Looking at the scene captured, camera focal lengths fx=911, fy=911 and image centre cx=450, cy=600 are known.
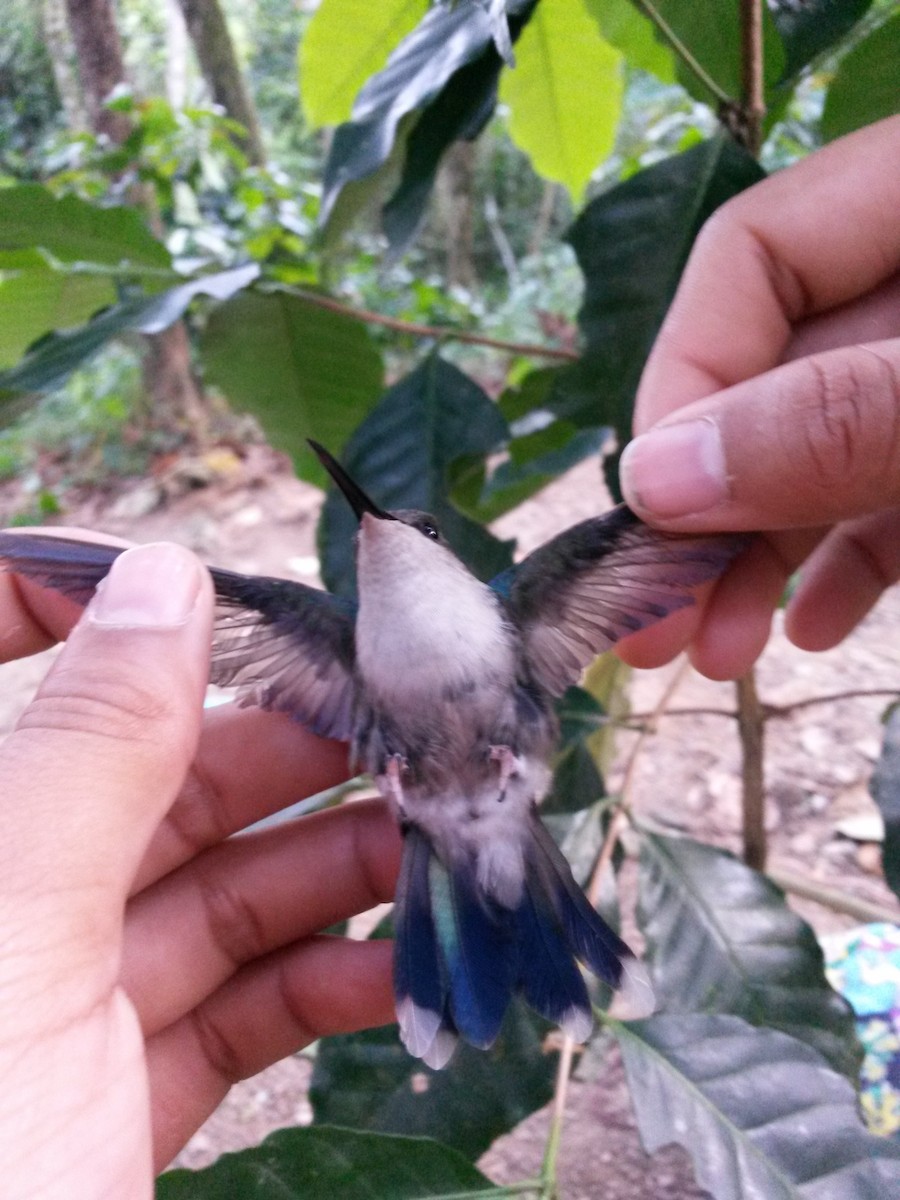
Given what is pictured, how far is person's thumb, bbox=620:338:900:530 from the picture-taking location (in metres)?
0.84

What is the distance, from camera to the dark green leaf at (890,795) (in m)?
1.01

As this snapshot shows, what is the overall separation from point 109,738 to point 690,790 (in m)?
2.04

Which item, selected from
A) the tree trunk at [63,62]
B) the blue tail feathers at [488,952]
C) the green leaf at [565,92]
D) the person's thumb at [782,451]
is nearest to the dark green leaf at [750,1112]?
Result: the blue tail feathers at [488,952]

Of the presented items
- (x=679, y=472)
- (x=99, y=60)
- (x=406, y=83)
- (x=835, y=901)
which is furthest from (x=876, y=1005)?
(x=99, y=60)

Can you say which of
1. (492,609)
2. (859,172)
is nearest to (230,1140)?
(492,609)

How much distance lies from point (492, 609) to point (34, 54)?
4.99 metres

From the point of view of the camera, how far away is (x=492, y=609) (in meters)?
1.01

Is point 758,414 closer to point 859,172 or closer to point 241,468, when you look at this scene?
point 859,172

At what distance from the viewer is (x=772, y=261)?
110 centimetres

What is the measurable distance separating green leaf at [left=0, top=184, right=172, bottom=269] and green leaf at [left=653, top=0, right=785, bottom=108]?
750 mm

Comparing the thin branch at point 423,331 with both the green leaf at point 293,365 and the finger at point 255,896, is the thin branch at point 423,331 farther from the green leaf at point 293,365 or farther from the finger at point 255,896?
the finger at point 255,896

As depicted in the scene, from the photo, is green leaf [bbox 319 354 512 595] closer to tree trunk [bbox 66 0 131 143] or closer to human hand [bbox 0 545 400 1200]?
human hand [bbox 0 545 400 1200]

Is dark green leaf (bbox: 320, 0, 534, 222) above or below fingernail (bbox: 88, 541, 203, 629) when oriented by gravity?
above

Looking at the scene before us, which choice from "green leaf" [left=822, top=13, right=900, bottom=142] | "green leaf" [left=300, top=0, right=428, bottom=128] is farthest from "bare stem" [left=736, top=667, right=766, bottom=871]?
"green leaf" [left=300, top=0, right=428, bottom=128]
